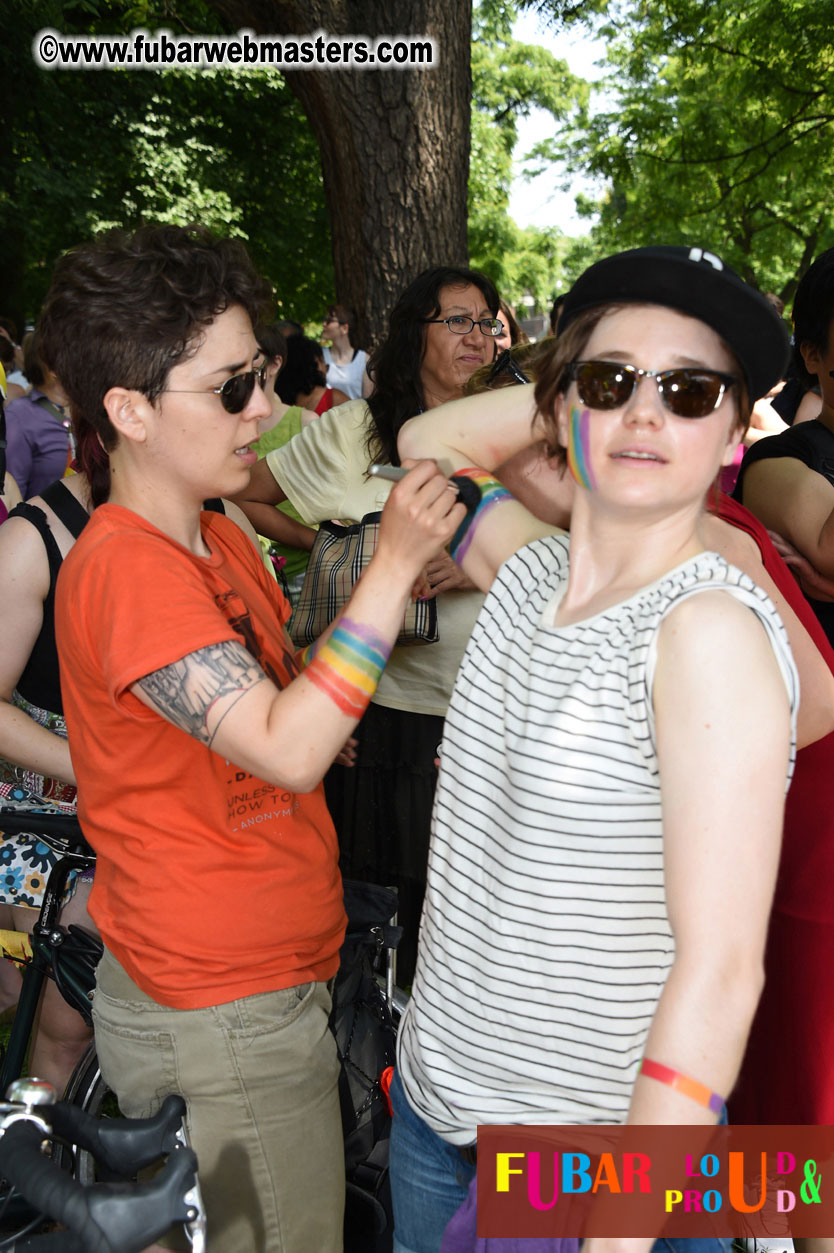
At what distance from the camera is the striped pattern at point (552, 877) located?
1.27 m

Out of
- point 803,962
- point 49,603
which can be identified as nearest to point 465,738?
point 803,962

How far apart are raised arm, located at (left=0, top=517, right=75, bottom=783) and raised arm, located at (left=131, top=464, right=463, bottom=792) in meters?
0.80

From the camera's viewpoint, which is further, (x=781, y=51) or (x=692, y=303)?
(x=781, y=51)

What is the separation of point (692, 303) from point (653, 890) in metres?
0.72

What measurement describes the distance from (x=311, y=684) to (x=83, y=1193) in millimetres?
699

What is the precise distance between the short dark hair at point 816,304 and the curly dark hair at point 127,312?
1540 mm

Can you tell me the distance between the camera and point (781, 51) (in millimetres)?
8102

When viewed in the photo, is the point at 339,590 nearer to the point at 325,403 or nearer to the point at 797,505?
the point at 797,505

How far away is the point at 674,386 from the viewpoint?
1.38 meters

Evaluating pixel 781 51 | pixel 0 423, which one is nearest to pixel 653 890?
pixel 0 423

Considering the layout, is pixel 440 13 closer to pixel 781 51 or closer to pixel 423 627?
pixel 781 51

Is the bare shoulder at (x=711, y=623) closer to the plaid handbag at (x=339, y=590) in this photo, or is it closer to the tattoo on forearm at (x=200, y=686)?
the tattoo on forearm at (x=200, y=686)

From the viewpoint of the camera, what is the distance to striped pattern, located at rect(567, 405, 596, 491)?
4.75 ft

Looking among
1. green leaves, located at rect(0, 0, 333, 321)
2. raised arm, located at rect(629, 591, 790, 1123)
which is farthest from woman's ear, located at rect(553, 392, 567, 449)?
green leaves, located at rect(0, 0, 333, 321)
